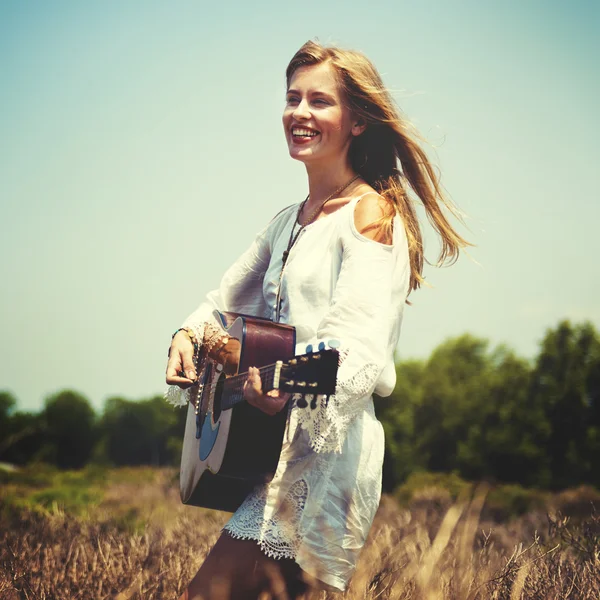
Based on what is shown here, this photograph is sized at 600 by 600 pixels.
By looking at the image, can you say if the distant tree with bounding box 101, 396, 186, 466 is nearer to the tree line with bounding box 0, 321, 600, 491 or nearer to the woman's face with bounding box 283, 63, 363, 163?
the tree line with bounding box 0, 321, 600, 491

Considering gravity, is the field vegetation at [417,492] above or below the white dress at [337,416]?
below

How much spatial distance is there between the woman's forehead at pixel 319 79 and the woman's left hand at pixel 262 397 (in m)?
1.26

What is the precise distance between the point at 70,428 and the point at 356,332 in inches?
1268

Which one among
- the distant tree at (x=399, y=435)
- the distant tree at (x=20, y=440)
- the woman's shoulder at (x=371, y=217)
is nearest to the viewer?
the woman's shoulder at (x=371, y=217)

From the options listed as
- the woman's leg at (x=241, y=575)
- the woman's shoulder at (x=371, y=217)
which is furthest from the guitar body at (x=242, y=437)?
the woman's shoulder at (x=371, y=217)

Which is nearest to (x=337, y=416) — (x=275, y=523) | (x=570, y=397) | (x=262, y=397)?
(x=262, y=397)

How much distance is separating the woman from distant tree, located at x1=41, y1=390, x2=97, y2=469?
101ft

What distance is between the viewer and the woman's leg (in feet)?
8.35

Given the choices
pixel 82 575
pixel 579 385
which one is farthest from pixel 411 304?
pixel 579 385

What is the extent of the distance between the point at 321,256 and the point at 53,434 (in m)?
31.5

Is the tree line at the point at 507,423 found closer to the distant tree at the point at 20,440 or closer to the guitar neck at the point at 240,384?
the distant tree at the point at 20,440

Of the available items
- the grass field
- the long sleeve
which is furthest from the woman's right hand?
the grass field

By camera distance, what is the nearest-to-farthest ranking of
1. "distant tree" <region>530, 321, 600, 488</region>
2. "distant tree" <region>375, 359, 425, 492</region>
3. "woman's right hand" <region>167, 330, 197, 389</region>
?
"woman's right hand" <region>167, 330, 197, 389</region> → "distant tree" <region>530, 321, 600, 488</region> → "distant tree" <region>375, 359, 425, 492</region>

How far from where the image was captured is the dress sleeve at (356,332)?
7.96 ft
